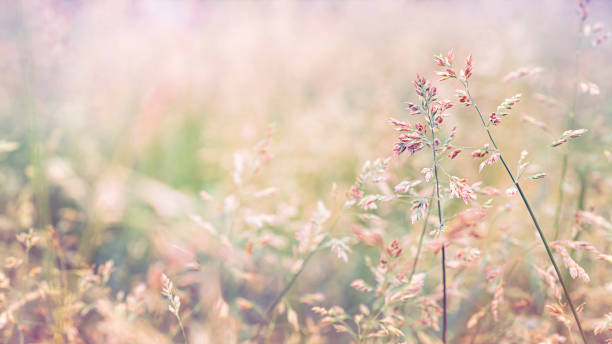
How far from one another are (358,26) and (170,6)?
207cm

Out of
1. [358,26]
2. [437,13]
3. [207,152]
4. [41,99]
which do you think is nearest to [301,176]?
[207,152]

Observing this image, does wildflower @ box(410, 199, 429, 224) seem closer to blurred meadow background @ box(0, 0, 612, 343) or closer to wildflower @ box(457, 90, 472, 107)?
blurred meadow background @ box(0, 0, 612, 343)

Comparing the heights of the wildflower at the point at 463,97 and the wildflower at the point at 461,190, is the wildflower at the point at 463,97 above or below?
above

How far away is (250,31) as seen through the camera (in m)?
3.38

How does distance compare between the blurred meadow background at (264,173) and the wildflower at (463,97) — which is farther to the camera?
the blurred meadow background at (264,173)

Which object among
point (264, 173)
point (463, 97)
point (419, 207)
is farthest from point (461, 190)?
point (264, 173)

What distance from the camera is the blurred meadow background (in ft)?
3.72

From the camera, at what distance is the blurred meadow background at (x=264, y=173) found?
1135 mm

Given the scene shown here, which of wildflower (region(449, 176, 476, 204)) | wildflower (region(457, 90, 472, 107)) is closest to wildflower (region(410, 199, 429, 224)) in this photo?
wildflower (region(449, 176, 476, 204))

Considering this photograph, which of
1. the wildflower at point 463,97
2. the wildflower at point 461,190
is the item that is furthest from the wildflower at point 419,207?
the wildflower at point 463,97

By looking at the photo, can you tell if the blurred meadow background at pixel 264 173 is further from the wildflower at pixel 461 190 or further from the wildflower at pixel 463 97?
the wildflower at pixel 463 97

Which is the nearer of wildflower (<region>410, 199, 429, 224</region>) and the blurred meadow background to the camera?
wildflower (<region>410, 199, 429, 224</region>)

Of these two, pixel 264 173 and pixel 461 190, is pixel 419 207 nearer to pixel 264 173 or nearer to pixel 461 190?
pixel 461 190

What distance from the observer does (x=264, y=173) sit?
83.8 inches
